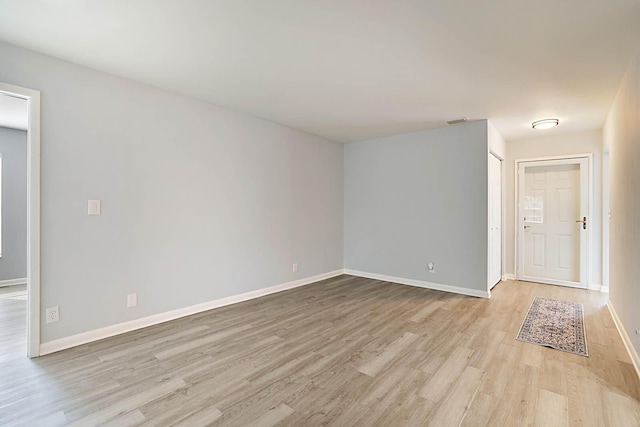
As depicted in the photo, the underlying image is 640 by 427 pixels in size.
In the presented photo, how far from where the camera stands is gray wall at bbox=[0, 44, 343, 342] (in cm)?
261

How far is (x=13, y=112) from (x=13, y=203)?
1659 millimetres

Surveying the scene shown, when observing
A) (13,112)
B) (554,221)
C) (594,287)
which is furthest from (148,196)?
(594,287)

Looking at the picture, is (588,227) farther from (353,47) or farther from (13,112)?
(13,112)

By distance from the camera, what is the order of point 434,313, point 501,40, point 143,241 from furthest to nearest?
point 434,313
point 143,241
point 501,40

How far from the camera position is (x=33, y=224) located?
247cm

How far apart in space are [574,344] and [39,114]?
Result: 4.96 metres

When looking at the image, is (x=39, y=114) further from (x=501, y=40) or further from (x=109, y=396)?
(x=501, y=40)

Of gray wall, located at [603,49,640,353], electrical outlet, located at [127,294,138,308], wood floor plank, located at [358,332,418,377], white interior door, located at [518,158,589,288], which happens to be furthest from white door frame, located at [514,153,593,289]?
electrical outlet, located at [127,294,138,308]

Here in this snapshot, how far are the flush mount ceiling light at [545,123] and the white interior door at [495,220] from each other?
2.14 feet

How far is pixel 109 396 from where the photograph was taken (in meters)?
1.97

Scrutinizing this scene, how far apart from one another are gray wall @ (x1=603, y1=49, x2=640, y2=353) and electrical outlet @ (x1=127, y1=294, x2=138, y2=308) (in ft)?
13.9

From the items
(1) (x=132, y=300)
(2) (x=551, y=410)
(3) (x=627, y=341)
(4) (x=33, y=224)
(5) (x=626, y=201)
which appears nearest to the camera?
(2) (x=551, y=410)

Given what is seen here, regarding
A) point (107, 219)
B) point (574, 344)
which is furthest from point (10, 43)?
point (574, 344)

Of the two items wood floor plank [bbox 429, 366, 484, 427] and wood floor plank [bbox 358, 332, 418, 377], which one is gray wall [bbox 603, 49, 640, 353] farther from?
wood floor plank [bbox 358, 332, 418, 377]
